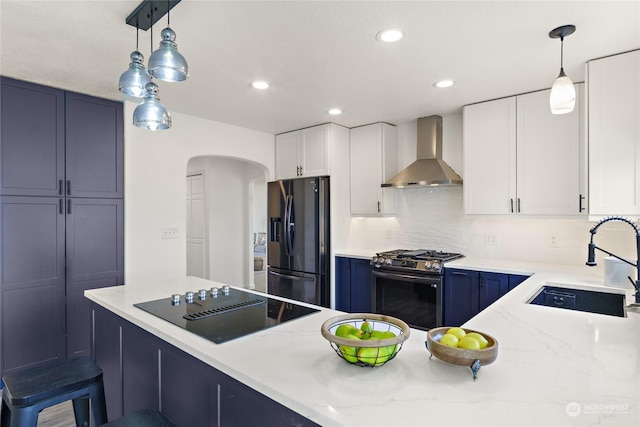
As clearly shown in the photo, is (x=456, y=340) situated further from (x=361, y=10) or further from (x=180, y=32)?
(x=180, y=32)

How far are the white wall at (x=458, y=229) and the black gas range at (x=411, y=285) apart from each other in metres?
0.29

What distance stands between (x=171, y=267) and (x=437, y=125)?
309 cm

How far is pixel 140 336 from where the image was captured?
172cm

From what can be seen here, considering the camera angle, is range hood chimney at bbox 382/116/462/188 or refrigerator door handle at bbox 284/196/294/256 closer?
range hood chimney at bbox 382/116/462/188

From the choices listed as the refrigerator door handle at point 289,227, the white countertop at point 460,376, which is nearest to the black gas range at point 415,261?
the refrigerator door handle at point 289,227

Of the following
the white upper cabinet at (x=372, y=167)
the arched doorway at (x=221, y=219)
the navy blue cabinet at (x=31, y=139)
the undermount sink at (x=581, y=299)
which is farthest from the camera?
the arched doorway at (x=221, y=219)

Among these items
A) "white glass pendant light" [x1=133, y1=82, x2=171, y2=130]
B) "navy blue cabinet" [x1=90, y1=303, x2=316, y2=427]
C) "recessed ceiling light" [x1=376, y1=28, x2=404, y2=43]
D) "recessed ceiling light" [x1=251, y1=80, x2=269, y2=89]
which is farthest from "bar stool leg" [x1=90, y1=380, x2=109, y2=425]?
"recessed ceiling light" [x1=376, y1=28, x2=404, y2=43]

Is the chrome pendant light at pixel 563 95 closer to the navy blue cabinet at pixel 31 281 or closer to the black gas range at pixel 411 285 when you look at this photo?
the black gas range at pixel 411 285

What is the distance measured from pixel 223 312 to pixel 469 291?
2.26m

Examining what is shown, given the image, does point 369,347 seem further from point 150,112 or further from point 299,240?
point 299,240

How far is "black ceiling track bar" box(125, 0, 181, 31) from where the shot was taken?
1.71 metres

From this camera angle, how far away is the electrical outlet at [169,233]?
350 centimetres

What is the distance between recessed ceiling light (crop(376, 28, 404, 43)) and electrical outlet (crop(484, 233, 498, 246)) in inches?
92.2

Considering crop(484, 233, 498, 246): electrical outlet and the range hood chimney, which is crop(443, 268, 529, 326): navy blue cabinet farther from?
the range hood chimney
